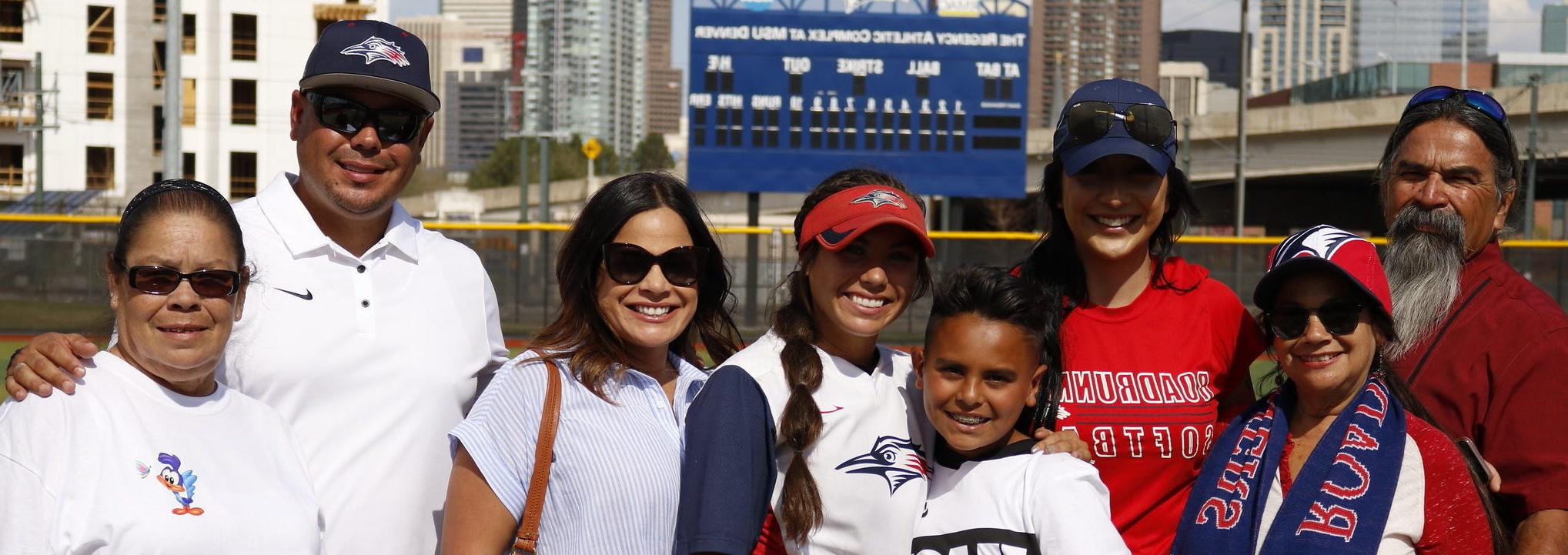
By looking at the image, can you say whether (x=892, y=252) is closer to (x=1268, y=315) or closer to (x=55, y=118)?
(x=1268, y=315)

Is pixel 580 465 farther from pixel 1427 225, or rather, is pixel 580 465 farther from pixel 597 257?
pixel 1427 225

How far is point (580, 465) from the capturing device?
9.28ft

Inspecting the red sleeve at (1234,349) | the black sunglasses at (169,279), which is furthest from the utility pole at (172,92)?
the red sleeve at (1234,349)

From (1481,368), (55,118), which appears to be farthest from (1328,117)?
(55,118)

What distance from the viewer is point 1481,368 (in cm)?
310

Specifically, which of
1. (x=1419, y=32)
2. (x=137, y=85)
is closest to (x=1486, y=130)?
(x=137, y=85)

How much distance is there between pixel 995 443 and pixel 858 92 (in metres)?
18.9

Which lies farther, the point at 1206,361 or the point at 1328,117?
the point at 1328,117

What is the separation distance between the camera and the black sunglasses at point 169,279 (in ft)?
8.85

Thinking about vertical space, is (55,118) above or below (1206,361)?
above

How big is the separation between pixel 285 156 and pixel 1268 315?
2016 inches

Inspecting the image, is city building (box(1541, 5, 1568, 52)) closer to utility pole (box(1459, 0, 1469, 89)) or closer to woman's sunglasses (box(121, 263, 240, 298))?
utility pole (box(1459, 0, 1469, 89))

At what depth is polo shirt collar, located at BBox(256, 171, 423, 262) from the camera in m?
3.36

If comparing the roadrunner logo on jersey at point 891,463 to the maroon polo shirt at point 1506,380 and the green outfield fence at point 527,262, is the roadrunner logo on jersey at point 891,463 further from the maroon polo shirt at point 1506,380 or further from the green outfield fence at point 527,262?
the green outfield fence at point 527,262
